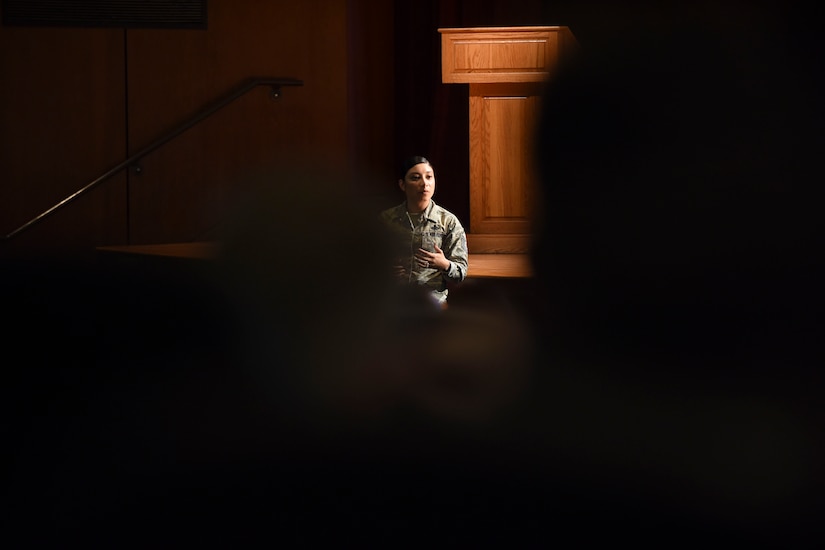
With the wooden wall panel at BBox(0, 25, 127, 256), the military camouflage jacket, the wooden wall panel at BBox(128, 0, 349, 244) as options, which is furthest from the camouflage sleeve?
the wooden wall panel at BBox(0, 25, 127, 256)

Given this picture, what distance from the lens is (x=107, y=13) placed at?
546 cm

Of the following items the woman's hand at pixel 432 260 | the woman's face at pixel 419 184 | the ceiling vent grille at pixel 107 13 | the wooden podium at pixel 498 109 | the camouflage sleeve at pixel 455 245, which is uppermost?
the ceiling vent grille at pixel 107 13

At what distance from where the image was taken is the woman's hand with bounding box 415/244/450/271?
273cm

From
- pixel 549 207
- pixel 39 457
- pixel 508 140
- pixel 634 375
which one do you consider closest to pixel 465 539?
pixel 634 375

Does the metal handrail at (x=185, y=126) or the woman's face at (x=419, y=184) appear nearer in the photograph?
the woman's face at (x=419, y=184)

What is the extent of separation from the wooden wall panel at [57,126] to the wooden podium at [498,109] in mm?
2295

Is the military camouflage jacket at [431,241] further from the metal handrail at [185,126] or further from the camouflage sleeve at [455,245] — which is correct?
the metal handrail at [185,126]

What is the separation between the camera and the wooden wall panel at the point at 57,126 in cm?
538

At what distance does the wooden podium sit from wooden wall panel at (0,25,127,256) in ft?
7.53

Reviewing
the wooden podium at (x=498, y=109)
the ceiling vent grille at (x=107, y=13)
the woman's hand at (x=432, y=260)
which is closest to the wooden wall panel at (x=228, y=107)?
the ceiling vent grille at (x=107, y=13)

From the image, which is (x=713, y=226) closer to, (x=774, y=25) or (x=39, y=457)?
(x=774, y=25)

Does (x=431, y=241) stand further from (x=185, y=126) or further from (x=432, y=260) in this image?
(x=185, y=126)

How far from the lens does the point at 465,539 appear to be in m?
1.48

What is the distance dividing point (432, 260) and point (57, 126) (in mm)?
3384
